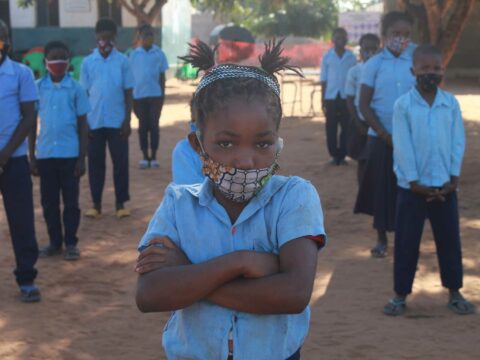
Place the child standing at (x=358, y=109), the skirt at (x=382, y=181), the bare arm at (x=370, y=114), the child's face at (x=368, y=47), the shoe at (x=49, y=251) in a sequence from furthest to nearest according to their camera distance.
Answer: the child's face at (x=368, y=47) < the child standing at (x=358, y=109) < the shoe at (x=49, y=251) < the skirt at (x=382, y=181) < the bare arm at (x=370, y=114)

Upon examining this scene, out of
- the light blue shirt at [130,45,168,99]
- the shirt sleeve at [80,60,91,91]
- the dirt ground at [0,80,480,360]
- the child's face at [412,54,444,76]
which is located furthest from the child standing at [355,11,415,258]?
the light blue shirt at [130,45,168,99]

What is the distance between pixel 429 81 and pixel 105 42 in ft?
14.7

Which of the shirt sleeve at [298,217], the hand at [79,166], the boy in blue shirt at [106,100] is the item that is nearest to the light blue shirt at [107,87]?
the boy in blue shirt at [106,100]

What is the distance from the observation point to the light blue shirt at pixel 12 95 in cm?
591

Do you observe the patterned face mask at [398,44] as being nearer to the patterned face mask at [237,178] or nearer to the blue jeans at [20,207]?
the blue jeans at [20,207]

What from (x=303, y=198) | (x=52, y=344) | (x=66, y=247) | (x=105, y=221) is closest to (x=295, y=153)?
(x=105, y=221)

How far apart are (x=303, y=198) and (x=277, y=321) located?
0.35 m

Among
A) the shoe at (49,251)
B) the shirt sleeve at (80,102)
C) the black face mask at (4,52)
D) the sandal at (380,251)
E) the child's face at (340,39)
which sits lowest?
the shoe at (49,251)

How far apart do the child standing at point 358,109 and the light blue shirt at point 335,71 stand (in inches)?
66.3

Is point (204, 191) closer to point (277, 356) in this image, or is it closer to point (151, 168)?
point (277, 356)

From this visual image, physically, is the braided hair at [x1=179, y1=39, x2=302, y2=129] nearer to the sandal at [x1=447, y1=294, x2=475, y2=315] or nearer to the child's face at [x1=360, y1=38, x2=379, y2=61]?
the sandal at [x1=447, y1=294, x2=475, y2=315]

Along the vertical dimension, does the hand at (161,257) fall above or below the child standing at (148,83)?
above

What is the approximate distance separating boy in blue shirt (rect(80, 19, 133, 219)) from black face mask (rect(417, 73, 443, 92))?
4142 millimetres

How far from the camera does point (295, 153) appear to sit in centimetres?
1438
